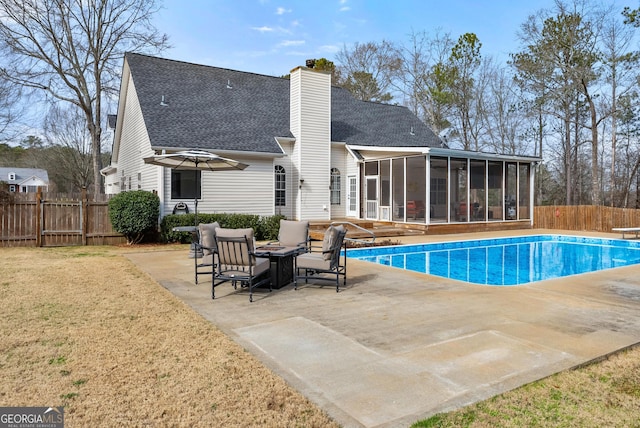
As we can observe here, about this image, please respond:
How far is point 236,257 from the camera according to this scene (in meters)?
6.31

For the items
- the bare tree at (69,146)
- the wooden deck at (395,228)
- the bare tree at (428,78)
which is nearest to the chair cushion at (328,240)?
the wooden deck at (395,228)

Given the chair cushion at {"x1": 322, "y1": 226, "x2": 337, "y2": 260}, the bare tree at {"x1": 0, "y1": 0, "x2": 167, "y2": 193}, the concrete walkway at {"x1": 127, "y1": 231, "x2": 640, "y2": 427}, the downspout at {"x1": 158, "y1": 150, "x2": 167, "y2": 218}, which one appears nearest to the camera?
the concrete walkway at {"x1": 127, "y1": 231, "x2": 640, "y2": 427}

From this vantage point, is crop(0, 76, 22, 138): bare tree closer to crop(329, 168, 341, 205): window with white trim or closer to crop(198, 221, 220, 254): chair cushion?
crop(329, 168, 341, 205): window with white trim

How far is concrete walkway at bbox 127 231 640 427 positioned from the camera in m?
3.14

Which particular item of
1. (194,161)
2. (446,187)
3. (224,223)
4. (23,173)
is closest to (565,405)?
(194,161)

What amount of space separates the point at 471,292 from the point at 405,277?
147 cm

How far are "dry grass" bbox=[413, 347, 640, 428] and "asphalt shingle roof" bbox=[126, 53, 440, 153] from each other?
13295 millimetres

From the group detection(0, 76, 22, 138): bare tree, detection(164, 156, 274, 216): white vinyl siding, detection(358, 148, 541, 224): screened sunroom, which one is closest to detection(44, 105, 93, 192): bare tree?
detection(0, 76, 22, 138): bare tree

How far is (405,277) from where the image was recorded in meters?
7.89

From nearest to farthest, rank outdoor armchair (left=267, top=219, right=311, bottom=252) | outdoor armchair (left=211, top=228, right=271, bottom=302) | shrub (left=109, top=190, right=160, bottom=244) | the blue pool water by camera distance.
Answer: outdoor armchair (left=211, top=228, right=271, bottom=302)
outdoor armchair (left=267, top=219, right=311, bottom=252)
the blue pool water
shrub (left=109, top=190, right=160, bottom=244)

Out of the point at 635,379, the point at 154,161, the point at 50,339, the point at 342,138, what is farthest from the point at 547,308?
the point at 342,138

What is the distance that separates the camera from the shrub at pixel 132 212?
12945 mm

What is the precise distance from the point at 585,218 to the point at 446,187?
7.35 metres

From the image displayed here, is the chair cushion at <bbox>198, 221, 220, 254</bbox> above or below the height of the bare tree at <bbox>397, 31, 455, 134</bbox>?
below
